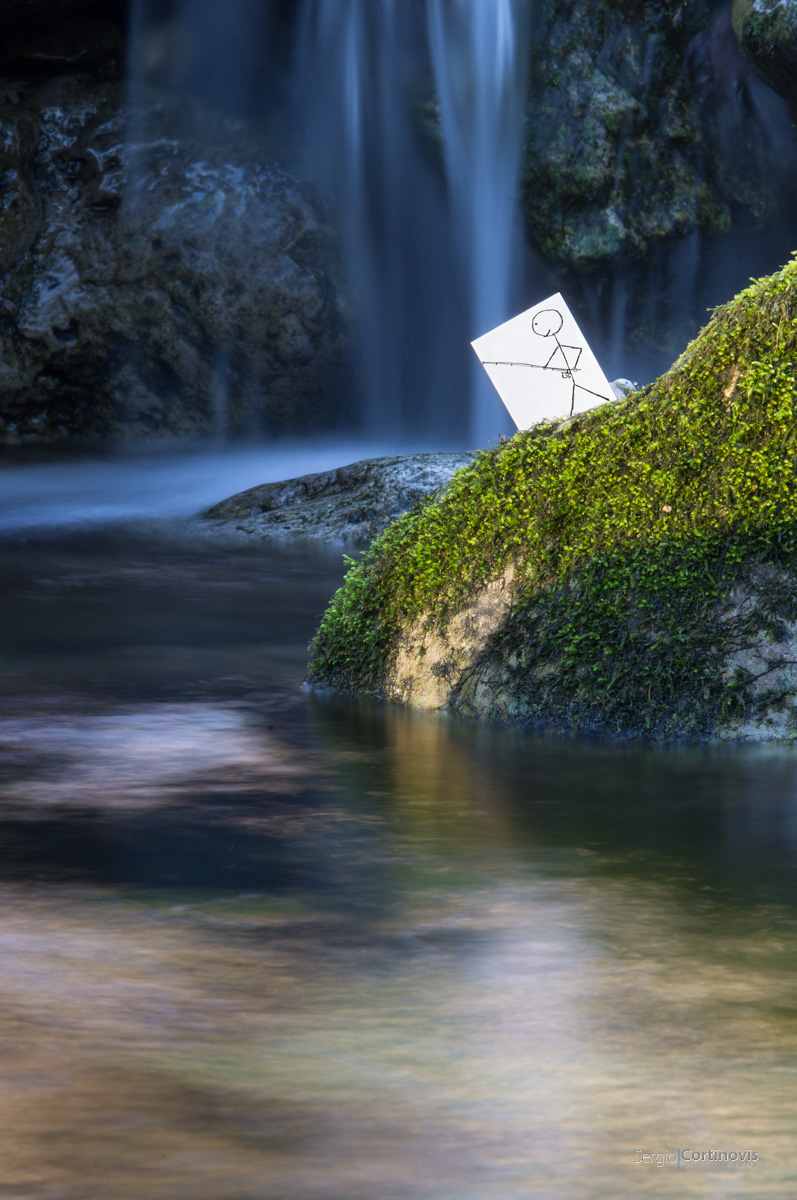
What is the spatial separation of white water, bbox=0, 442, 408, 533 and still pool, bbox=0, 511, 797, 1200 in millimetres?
7375

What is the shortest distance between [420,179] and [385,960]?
47.4ft

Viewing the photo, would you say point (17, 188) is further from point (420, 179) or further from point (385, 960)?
point (385, 960)

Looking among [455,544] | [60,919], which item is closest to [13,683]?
[455,544]

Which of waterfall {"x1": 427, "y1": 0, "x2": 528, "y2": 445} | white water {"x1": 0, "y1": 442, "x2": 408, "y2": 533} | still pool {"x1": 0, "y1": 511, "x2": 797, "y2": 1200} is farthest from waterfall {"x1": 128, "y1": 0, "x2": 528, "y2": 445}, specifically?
still pool {"x1": 0, "y1": 511, "x2": 797, "y2": 1200}

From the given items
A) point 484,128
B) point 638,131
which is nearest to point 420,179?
point 484,128

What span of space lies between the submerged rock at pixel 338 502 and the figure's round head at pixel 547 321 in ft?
17.5

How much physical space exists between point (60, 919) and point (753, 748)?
1.88 meters

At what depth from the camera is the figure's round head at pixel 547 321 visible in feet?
13.6

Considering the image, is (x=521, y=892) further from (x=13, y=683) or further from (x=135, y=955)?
(x=13, y=683)

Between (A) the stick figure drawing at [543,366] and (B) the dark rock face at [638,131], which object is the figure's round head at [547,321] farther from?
(B) the dark rock face at [638,131]

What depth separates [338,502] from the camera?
10133 mm

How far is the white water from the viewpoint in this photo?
11406 mm

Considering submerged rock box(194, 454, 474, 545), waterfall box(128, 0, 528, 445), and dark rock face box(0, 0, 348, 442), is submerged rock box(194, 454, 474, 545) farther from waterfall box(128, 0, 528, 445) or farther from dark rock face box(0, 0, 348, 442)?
dark rock face box(0, 0, 348, 442)

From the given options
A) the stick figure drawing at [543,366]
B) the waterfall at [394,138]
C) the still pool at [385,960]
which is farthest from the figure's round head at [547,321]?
the waterfall at [394,138]
